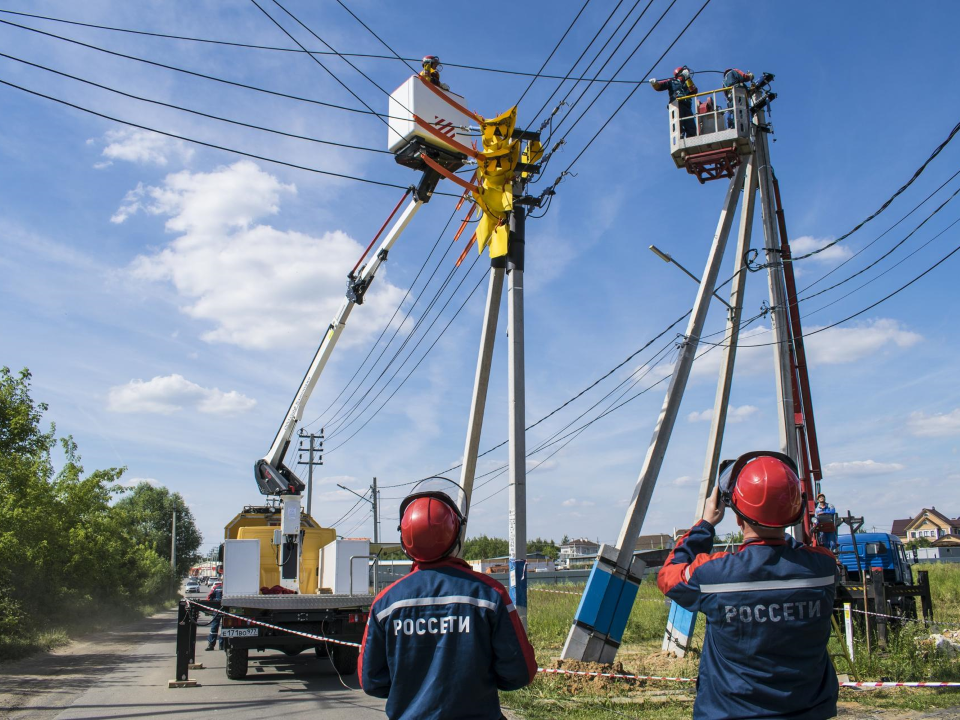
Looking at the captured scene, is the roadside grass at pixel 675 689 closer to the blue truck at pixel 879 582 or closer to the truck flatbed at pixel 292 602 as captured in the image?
the blue truck at pixel 879 582

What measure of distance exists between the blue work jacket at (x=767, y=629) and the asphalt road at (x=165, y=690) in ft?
21.1

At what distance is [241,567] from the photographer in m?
11.8

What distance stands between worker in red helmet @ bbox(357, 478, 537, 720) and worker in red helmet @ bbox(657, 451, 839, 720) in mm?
680

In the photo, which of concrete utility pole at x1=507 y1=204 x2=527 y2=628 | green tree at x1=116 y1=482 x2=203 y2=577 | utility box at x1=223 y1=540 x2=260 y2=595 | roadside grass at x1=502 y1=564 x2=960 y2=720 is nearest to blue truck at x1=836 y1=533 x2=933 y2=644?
roadside grass at x1=502 y1=564 x2=960 y2=720

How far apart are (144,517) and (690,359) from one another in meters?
76.7

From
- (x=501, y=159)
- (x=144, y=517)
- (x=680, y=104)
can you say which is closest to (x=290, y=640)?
(x=501, y=159)

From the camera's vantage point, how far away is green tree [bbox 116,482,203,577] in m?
77.6

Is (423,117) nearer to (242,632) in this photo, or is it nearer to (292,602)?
(292,602)

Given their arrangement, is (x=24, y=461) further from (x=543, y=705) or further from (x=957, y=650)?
(x=957, y=650)

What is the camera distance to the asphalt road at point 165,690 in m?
8.72

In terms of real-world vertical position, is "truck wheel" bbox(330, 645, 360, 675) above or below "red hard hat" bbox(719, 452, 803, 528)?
below

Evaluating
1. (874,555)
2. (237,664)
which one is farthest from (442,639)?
(874,555)

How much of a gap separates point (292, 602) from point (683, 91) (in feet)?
33.9

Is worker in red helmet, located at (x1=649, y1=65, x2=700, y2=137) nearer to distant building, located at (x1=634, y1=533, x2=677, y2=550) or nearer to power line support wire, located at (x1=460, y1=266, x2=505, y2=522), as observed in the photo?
power line support wire, located at (x1=460, y1=266, x2=505, y2=522)
